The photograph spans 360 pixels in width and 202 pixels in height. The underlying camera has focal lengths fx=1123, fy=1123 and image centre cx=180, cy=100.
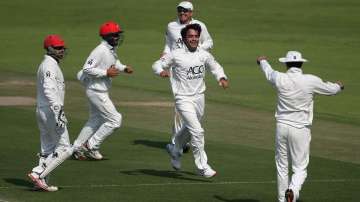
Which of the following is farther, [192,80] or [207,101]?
[207,101]

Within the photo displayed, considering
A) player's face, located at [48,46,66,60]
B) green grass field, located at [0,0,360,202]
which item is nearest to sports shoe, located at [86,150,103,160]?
green grass field, located at [0,0,360,202]

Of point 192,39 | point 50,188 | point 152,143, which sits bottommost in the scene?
point 152,143

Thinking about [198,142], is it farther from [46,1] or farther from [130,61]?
[46,1]

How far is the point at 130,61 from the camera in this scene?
37938 millimetres

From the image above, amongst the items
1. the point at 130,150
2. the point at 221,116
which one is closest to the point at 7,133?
the point at 130,150

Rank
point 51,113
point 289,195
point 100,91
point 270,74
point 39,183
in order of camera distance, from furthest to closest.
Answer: point 100,91 → point 51,113 → point 39,183 → point 270,74 → point 289,195

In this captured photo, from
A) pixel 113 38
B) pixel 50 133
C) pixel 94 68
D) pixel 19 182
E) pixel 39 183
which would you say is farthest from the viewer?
pixel 113 38

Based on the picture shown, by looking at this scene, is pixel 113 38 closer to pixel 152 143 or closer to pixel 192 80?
pixel 192 80

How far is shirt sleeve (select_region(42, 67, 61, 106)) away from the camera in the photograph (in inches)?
657

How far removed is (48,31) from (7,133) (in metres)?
23.8

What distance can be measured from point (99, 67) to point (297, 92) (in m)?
5.50

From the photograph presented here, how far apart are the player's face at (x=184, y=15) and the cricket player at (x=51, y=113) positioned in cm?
530

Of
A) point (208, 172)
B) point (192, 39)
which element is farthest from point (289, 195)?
point (192, 39)

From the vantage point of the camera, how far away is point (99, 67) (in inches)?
797
